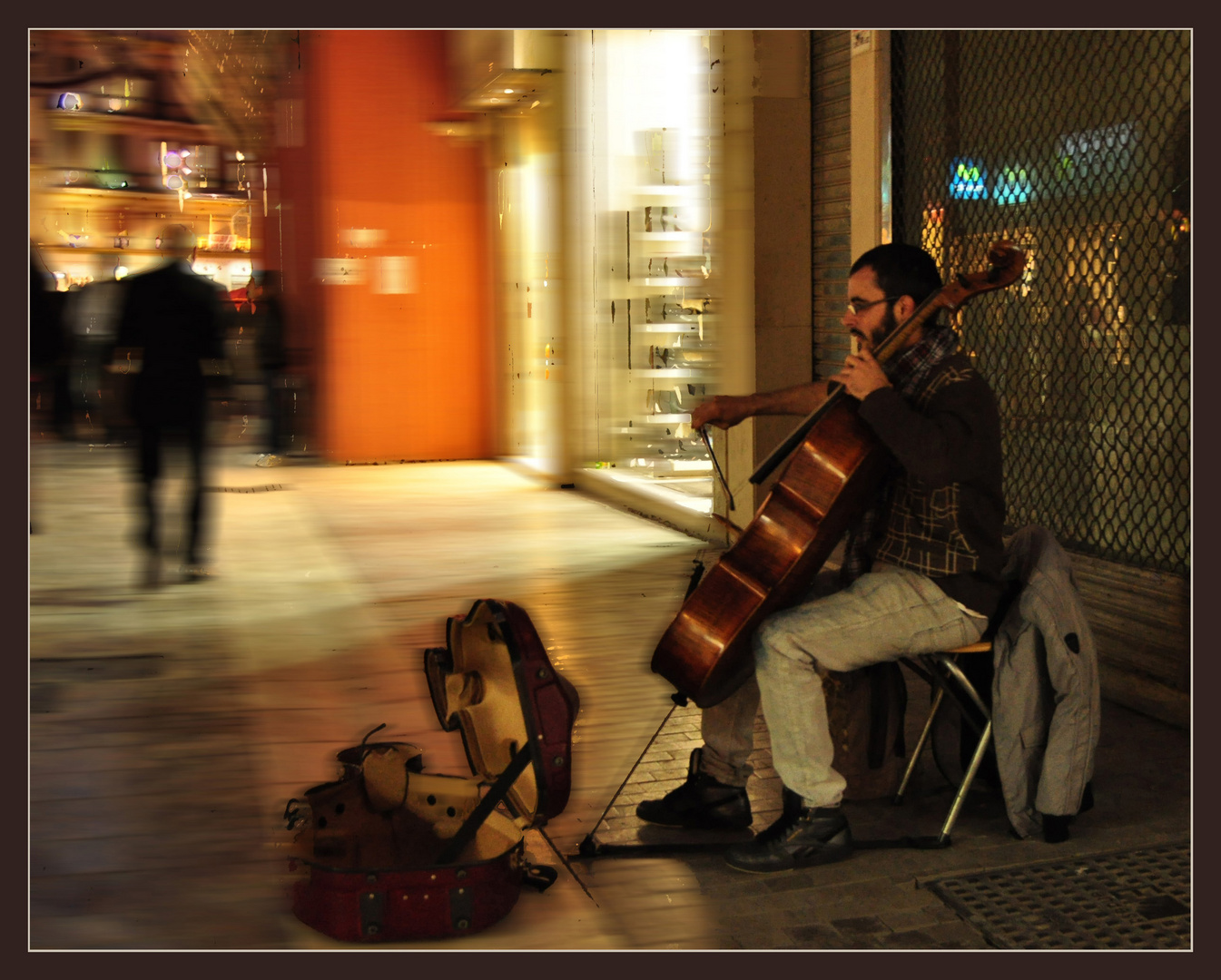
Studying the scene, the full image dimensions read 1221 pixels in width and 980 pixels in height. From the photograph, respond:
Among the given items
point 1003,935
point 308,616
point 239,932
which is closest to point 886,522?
point 1003,935

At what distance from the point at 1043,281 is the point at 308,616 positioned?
382 centimetres

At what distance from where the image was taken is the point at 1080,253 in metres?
5.66

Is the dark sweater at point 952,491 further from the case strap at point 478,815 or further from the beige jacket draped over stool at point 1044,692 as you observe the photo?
the case strap at point 478,815

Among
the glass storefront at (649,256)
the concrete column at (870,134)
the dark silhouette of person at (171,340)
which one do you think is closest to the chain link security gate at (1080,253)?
the concrete column at (870,134)

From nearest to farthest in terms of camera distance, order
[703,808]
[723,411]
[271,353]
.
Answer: [703,808] < [723,411] < [271,353]

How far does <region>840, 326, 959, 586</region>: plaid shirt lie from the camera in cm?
375

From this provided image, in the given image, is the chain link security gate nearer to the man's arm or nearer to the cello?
the man's arm

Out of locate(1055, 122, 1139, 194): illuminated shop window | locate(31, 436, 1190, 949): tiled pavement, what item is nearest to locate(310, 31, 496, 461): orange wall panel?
locate(31, 436, 1190, 949): tiled pavement

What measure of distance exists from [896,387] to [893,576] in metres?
0.50

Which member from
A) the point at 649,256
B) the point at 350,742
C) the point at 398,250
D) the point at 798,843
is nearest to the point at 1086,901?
the point at 798,843

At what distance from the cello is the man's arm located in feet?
1.31

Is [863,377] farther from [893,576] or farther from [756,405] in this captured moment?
[756,405]

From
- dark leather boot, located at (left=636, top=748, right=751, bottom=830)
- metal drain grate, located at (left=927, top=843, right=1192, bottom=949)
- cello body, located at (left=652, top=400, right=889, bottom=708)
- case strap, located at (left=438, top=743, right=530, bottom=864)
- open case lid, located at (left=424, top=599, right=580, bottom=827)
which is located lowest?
metal drain grate, located at (left=927, top=843, right=1192, bottom=949)

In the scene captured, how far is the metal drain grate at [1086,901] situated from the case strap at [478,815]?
1101 millimetres
